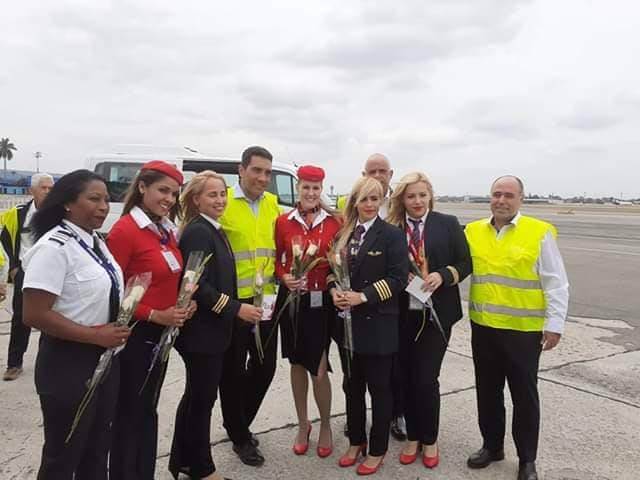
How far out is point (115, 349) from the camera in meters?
2.26

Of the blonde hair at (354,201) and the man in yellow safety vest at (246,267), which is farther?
the man in yellow safety vest at (246,267)

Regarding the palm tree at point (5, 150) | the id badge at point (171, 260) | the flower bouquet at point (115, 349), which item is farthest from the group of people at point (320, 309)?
the palm tree at point (5, 150)

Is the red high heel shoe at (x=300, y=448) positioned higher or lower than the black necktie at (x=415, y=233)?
lower

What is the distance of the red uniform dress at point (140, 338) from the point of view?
2420 millimetres

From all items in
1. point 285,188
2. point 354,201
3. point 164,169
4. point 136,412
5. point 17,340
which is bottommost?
point 17,340

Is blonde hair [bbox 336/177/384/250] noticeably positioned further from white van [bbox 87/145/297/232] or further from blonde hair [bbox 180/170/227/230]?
white van [bbox 87/145/297/232]

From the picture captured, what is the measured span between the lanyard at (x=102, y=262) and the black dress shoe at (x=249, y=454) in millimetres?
1645

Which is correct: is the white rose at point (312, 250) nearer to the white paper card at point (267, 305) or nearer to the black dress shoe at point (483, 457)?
the white paper card at point (267, 305)

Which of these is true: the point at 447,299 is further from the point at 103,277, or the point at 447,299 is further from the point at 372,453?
the point at 103,277

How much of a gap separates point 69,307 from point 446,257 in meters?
2.26

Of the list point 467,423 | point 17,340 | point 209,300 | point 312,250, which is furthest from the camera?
point 17,340

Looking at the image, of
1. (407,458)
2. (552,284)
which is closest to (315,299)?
(407,458)

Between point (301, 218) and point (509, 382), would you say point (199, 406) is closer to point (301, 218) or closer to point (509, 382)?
point (301, 218)

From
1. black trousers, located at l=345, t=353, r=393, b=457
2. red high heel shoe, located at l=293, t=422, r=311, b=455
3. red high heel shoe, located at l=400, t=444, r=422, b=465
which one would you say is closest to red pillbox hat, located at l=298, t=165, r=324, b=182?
Answer: black trousers, located at l=345, t=353, r=393, b=457
